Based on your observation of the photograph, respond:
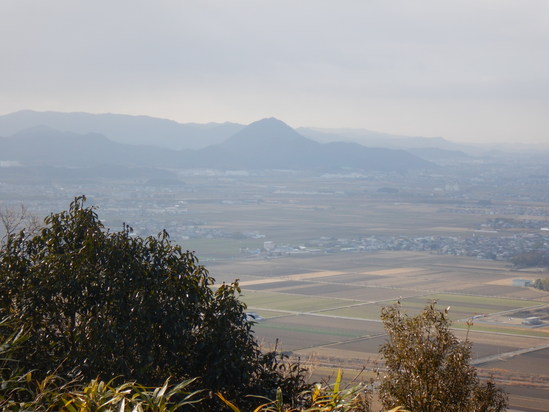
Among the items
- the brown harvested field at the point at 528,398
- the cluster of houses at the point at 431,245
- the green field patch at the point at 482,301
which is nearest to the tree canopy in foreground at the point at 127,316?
the brown harvested field at the point at 528,398

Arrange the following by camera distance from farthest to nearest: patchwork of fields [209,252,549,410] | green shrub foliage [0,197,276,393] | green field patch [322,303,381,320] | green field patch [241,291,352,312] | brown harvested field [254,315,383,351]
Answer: green field patch [241,291,352,312] → green field patch [322,303,381,320] → brown harvested field [254,315,383,351] → patchwork of fields [209,252,549,410] → green shrub foliage [0,197,276,393]

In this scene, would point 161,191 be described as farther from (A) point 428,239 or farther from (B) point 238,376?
(B) point 238,376

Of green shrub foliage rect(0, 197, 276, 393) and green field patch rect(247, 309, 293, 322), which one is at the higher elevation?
green shrub foliage rect(0, 197, 276, 393)

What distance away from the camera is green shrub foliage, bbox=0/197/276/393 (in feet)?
21.9

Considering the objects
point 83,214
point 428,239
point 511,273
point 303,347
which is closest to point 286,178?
point 428,239

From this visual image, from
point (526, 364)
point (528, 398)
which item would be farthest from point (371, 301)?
point (528, 398)

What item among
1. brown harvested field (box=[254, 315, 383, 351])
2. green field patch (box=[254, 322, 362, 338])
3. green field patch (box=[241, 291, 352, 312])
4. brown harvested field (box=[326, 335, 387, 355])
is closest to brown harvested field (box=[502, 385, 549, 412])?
brown harvested field (box=[326, 335, 387, 355])

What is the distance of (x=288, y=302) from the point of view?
33.8 metres

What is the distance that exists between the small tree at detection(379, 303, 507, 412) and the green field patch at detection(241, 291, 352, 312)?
23.9m

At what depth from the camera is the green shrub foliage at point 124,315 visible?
668cm

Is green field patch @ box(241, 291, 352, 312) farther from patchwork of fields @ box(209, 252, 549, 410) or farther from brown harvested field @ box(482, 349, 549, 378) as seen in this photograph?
brown harvested field @ box(482, 349, 549, 378)

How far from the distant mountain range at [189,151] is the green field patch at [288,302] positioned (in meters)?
57.5

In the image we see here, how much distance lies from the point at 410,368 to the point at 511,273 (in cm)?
4127

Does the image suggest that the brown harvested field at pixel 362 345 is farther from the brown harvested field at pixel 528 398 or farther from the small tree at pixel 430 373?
the small tree at pixel 430 373
